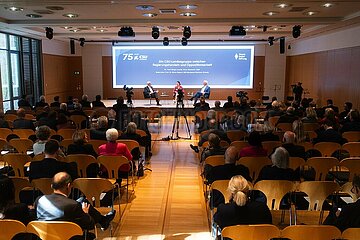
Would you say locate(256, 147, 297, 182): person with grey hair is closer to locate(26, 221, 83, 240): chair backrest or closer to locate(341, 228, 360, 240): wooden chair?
locate(341, 228, 360, 240): wooden chair

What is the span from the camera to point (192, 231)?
192 inches

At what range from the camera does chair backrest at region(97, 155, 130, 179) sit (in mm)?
5465

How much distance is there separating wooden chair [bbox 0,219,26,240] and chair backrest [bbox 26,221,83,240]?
0.06m

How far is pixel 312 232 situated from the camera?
9.52 feet

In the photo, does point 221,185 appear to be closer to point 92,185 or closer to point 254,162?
point 254,162

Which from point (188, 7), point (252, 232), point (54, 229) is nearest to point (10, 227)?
point (54, 229)

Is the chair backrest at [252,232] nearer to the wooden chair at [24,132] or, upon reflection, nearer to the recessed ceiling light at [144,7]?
the wooden chair at [24,132]

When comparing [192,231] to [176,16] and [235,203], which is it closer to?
[235,203]

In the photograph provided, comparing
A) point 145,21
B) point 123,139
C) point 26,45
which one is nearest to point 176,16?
point 145,21

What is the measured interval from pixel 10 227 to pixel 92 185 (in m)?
1.33

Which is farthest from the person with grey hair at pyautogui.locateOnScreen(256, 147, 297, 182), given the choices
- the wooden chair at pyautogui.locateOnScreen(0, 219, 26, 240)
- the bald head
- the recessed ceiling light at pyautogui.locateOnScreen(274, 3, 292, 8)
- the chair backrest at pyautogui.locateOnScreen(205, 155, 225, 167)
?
the recessed ceiling light at pyautogui.locateOnScreen(274, 3, 292, 8)

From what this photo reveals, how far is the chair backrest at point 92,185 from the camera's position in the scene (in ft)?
13.9

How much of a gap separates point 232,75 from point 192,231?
55.3ft

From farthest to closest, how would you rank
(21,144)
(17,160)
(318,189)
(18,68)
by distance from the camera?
(18,68), (21,144), (17,160), (318,189)
